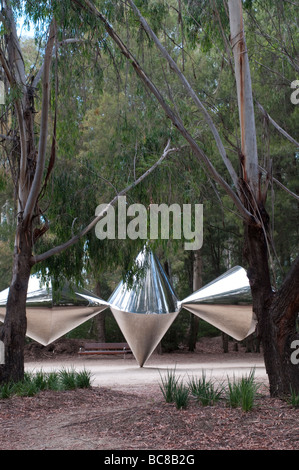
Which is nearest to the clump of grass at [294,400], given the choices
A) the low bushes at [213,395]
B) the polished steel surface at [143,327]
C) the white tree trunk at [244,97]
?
the low bushes at [213,395]

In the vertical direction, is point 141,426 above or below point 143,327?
below

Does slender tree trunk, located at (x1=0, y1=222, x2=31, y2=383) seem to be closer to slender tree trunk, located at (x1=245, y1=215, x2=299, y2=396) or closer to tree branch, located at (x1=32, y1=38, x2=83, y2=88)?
tree branch, located at (x1=32, y1=38, x2=83, y2=88)

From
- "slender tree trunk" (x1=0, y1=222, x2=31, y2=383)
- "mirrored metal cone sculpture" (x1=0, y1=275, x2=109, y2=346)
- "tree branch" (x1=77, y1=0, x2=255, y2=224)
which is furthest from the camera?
"mirrored metal cone sculpture" (x1=0, y1=275, x2=109, y2=346)

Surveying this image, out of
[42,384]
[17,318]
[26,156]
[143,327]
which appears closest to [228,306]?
[143,327]

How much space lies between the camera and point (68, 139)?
10.2 meters

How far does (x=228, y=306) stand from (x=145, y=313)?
2294 mm

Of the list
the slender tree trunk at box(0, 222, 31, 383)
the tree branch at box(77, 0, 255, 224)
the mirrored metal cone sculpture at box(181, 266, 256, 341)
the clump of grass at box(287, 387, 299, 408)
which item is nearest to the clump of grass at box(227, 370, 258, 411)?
the clump of grass at box(287, 387, 299, 408)

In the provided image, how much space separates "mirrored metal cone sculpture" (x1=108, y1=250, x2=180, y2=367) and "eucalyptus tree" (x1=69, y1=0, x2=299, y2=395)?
798 centimetres

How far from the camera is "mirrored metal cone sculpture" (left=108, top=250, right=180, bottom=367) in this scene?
1545cm

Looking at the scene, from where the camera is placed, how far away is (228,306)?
15.5 m

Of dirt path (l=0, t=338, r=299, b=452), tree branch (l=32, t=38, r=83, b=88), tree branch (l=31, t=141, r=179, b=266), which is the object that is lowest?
dirt path (l=0, t=338, r=299, b=452)

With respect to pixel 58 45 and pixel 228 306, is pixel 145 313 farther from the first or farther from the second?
pixel 58 45

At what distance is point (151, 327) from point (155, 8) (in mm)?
9273
